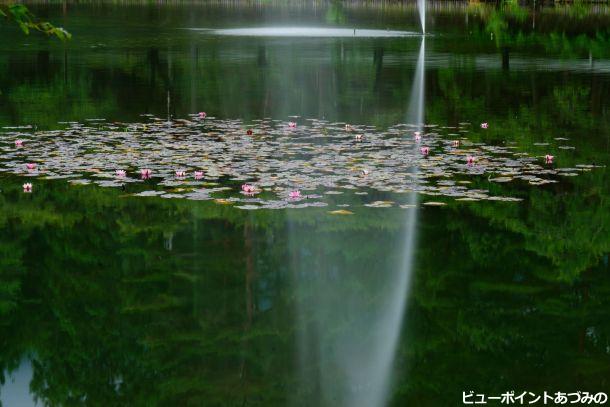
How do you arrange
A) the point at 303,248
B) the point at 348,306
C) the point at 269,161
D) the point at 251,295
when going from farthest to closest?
the point at 269,161 < the point at 303,248 < the point at 251,295 < the point at 348,306

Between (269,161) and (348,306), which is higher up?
(269,161)

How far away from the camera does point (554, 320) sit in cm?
783

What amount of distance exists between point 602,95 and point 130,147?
36.1 ft

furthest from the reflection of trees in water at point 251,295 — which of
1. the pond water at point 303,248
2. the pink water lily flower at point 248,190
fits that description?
the pink water lily flower at point 248,190

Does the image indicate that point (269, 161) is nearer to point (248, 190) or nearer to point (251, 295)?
point (248, 190)

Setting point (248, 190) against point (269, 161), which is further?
point (269, 161)

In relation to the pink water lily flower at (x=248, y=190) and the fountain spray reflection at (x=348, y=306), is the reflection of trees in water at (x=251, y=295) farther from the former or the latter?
the pink water lily flower at (x=248, y=190)

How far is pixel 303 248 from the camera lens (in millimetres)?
9836

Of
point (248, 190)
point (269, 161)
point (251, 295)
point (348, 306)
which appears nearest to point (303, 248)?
point (251, 295)

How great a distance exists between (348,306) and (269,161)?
6.08 meters

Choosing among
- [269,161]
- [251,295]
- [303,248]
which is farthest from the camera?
[269,161]

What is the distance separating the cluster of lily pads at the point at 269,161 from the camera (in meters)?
12.2

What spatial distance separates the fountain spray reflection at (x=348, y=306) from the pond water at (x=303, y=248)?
0.08 feet

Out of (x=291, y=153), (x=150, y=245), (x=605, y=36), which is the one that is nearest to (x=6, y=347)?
(x=150, y=245)
